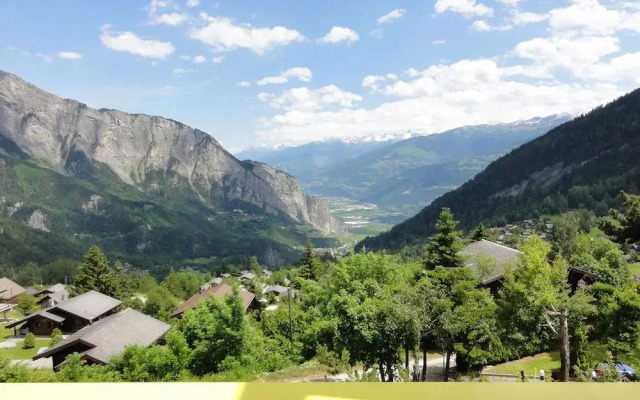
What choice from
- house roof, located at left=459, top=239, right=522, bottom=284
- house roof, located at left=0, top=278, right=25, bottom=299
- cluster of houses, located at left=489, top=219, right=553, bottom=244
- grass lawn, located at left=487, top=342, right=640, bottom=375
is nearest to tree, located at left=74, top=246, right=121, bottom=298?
house roof, located at left=0, top=278, right=25, bottom=299

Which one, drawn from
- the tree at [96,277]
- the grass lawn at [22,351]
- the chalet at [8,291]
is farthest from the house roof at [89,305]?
the chalet at [8,291]

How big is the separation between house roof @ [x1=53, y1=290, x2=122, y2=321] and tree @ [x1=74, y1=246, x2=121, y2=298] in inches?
432

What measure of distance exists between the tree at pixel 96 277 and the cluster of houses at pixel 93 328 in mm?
10457

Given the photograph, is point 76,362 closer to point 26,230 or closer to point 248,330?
point 248,330

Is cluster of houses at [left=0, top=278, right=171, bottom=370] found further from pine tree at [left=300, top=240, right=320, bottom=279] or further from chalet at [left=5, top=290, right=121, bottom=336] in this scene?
pine tree at [left=300, top=240, right=320, bottom=279]

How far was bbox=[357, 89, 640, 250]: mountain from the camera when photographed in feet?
375

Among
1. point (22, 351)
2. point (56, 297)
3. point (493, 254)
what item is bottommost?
point (56, 297)

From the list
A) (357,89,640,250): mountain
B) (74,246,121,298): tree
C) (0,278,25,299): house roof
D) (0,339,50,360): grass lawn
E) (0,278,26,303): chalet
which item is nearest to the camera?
(0,339,50,360): grass lawn

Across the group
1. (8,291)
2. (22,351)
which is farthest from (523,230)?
(8,291)

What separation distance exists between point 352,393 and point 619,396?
61.2 inches

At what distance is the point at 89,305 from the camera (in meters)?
53.6

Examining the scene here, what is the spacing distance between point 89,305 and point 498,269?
47667mm

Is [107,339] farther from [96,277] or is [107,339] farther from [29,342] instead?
[96,277]

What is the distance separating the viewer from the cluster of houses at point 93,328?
29984mm
